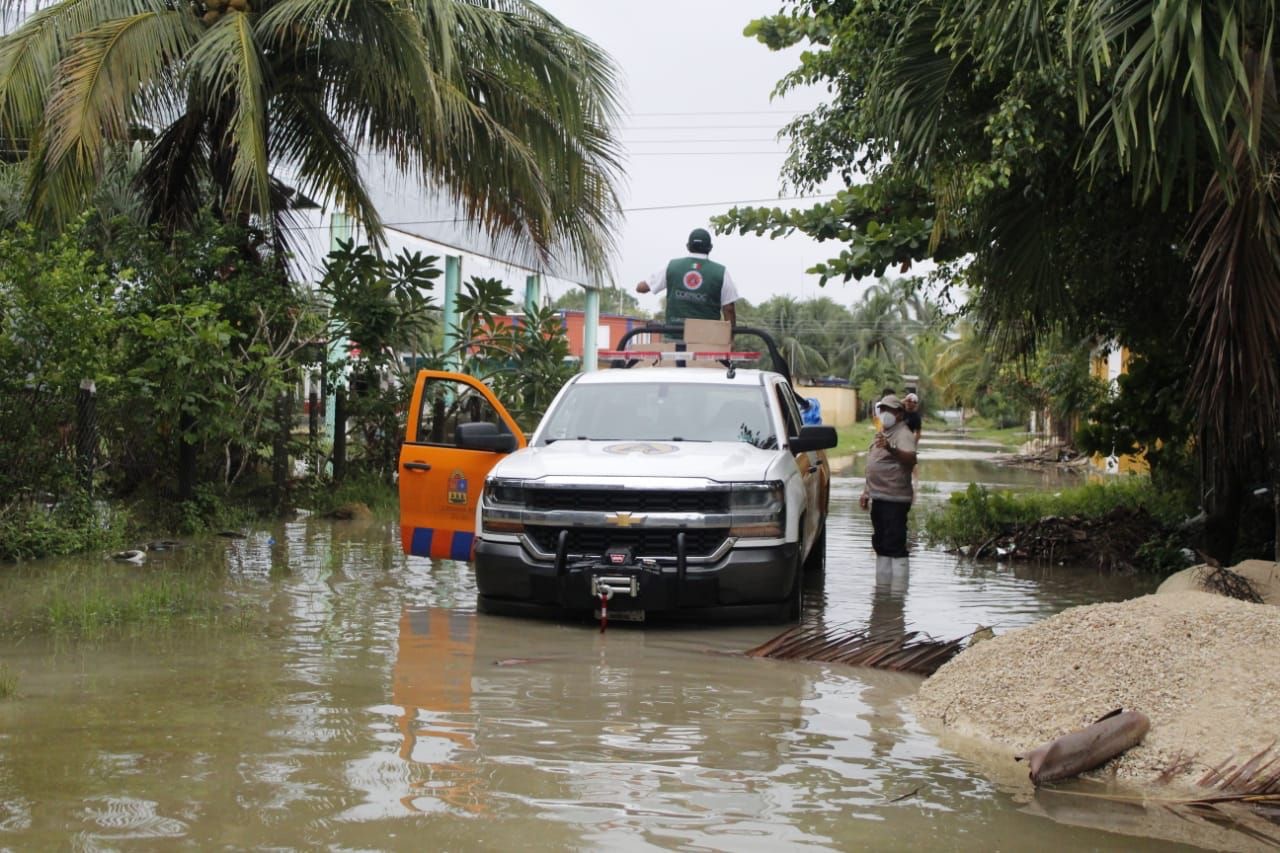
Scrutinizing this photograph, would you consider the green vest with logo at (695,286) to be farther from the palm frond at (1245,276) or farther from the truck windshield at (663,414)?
the palm frond at (1245,276)

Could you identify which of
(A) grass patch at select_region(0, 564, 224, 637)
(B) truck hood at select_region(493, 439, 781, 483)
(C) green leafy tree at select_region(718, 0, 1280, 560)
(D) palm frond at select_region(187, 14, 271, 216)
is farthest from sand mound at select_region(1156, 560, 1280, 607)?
(D) palm frond at select_region(187, 14, 271, 216)

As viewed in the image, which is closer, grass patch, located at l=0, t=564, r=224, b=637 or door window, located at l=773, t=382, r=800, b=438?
grass patch, located at l=0, t=564, r=224, b=637

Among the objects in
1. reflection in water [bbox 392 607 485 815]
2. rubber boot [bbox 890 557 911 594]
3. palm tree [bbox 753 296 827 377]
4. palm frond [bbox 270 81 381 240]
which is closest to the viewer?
reflection in water [bbox 392 607 485 815]

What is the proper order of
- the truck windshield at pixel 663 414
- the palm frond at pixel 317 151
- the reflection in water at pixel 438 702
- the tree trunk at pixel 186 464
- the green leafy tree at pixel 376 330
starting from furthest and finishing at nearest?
1. the green leafy tree at pixel 376 330
2. the palm frond at pixel 317 151
3. the tree trunk at pixel 186 464
4. the truck windshield at pixel 663 414
5. the reflection in water at pixel 438 702

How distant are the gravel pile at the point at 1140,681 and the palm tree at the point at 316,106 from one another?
8.70m

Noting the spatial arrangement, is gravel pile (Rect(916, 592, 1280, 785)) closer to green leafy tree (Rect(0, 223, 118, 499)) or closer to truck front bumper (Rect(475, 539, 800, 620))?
truck front bumper (Rect(475, 539, 800, 620))

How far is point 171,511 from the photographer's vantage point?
13992 mm

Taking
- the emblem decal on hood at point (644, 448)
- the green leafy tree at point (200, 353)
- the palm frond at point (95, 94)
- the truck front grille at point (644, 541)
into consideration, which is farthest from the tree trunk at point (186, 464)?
the truck front grille at point (644, 541)

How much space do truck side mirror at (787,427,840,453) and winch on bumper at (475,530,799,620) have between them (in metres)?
1.08

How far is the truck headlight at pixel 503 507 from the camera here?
9.41 m

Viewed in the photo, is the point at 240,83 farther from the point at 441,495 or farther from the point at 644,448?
the point at 644,448

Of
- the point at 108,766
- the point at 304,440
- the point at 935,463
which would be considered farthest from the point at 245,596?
the point at 935,463

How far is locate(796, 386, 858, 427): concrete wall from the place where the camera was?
73562 mm

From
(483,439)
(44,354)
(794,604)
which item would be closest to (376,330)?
(44,354)
